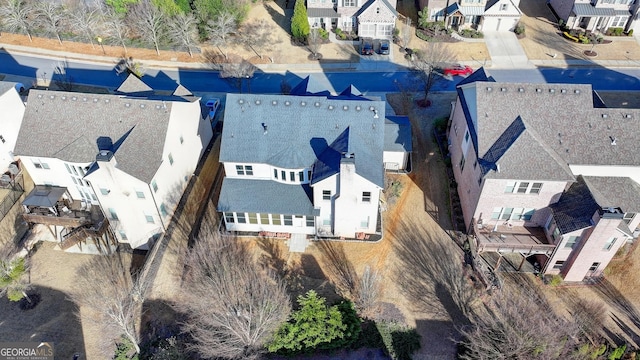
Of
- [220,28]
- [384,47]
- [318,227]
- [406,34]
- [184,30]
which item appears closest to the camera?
[318,227]

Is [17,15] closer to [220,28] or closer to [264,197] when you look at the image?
[220,28]

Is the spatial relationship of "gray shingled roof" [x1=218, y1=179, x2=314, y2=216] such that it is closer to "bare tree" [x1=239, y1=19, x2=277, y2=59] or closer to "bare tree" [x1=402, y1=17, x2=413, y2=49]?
"bare tree" [x1=239, y1=19, x2=277, y2=59]

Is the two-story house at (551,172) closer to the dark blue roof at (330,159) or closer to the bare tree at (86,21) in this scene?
the dark blue roof at (330,159)

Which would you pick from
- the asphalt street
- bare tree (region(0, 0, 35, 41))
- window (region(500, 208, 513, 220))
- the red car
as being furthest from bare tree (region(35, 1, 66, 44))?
A: window (region(500, 208, 513, 220))

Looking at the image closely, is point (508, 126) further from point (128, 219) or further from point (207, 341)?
point (128, 219)

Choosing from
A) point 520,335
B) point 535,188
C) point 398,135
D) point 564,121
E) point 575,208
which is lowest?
point 520,335

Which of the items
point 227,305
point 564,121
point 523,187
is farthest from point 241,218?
point 564,121

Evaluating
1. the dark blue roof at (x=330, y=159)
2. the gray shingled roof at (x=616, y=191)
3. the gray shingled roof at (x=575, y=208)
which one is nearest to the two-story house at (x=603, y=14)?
the gray shingled roof at (x=616, y=191)
